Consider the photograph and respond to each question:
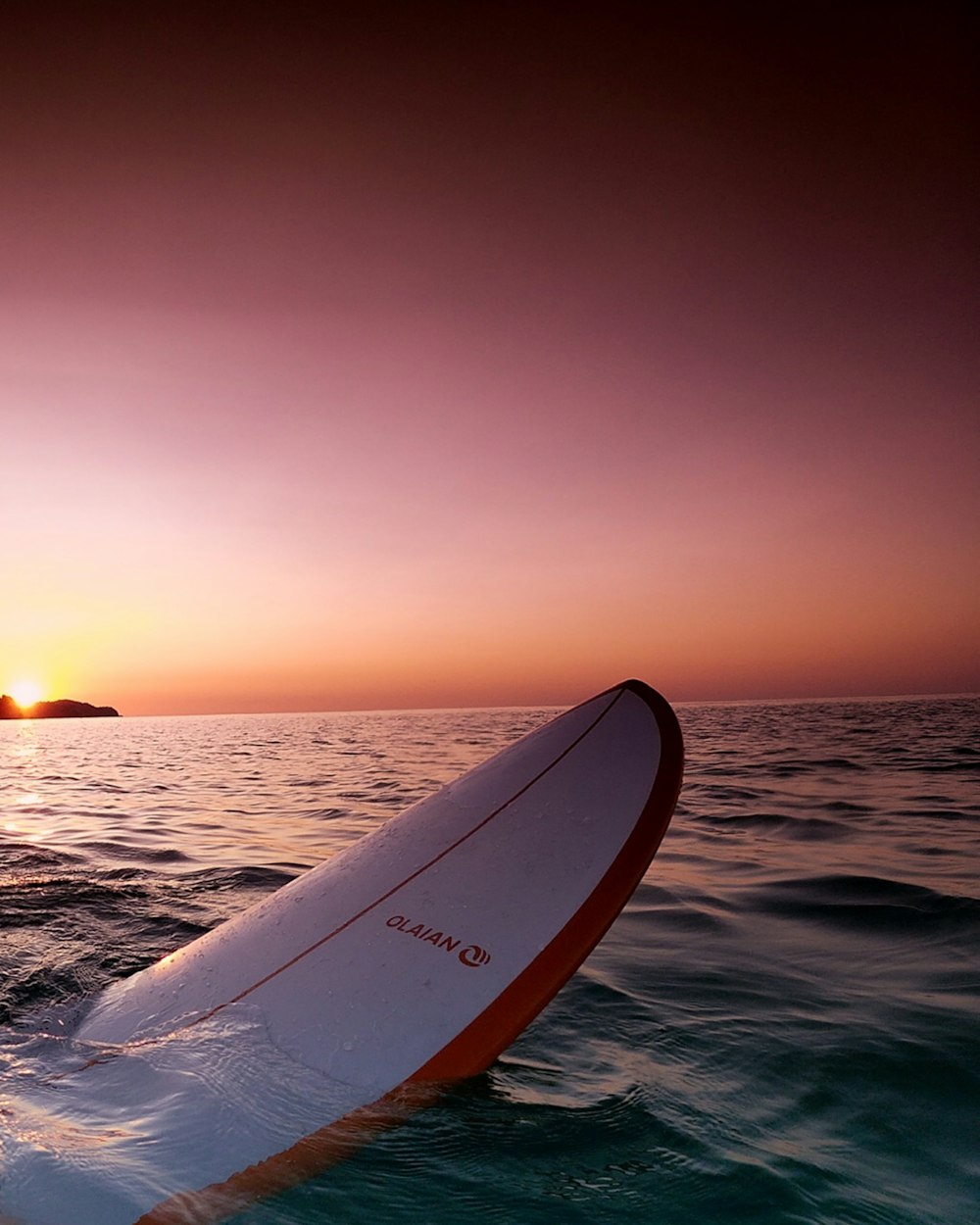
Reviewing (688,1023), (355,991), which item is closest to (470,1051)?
(355,991)

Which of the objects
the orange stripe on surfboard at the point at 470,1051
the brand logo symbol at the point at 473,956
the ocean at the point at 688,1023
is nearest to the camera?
the orange stripe on surfboard at the point at 470,1051

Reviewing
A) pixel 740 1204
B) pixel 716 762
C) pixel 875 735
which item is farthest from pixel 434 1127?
pixel 875 735

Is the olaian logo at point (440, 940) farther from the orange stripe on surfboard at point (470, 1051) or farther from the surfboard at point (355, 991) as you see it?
the orange stripe on surfboard at point (470, 1051)

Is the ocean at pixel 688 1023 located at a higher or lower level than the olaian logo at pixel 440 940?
lower

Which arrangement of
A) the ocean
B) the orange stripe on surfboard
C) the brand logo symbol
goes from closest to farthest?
the orange stripe on surfboard
the ocean
the brand logo symbol

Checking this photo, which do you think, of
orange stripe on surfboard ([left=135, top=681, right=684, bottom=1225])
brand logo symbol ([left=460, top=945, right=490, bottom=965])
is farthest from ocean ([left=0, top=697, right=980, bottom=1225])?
brand logo symbol ([left=460, top=945, right=490, bottom=965])

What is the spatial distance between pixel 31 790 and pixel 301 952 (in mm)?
10538

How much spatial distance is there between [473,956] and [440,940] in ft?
0.46

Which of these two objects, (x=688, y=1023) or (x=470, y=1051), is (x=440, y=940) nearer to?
(x=470, y=1051)

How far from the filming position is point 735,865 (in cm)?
527

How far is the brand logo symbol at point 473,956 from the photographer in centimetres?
230

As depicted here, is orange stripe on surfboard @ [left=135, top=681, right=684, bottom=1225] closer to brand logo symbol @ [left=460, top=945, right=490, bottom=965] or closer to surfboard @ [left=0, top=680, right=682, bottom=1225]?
surfboard @ [left=0, top=680, right=682, bottom=1225]

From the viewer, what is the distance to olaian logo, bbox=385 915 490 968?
2.32 metres

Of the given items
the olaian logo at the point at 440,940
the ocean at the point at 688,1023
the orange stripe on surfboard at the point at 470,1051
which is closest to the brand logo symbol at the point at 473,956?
the olaian logo at the point at 440,940
